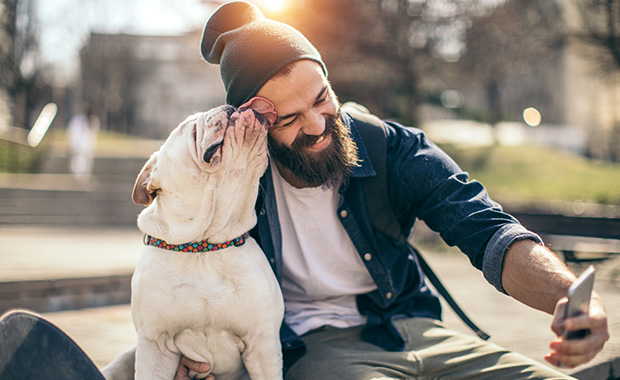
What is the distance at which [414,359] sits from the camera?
84.6 inches

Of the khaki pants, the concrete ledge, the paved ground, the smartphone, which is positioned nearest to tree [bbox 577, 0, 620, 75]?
the paved ground

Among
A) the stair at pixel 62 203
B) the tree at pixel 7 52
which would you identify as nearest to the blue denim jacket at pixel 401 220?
the stair at pixel 62 203

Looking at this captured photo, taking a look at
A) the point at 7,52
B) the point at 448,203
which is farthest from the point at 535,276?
the point at 7,52

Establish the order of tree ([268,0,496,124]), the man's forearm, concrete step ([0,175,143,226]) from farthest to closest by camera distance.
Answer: tree ([268,0,496,124]), concrete step ([0,175,143,226]), the man's forearm

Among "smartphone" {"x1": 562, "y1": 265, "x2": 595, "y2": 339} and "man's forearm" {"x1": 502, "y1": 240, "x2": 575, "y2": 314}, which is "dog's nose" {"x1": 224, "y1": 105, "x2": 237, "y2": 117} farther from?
"smartphone" {"x1": 562, "y1": 265, "x2": 595, "y2": 339}

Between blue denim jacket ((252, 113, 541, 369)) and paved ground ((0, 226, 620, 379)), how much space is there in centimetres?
101

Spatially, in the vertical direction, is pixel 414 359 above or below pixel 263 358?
below

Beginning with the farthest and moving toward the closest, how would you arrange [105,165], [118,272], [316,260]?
1. [105,165]
2. [118,272]
3. [316,260]

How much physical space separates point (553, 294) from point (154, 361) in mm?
1268

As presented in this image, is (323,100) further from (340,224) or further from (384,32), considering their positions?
(384,32)

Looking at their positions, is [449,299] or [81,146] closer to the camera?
[449,299]

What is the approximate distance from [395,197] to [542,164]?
16.4 m

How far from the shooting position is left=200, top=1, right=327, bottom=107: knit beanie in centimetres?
212

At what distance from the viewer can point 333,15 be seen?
600 inches
